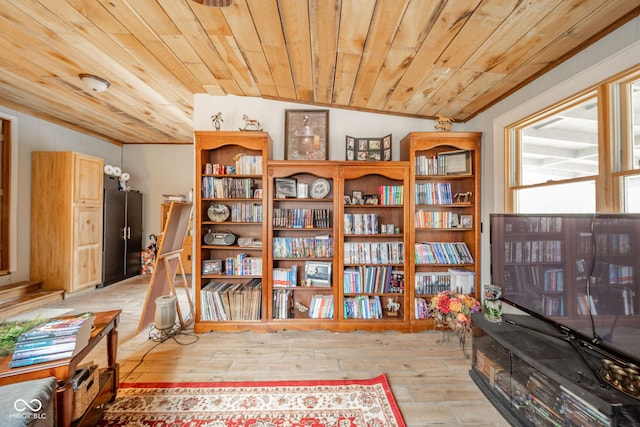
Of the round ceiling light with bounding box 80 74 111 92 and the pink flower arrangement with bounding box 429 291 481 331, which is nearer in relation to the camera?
the pink flower arrangement with bounding box 429 291 481 331

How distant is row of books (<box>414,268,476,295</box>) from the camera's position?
8.51 feet

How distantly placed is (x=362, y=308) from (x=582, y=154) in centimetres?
216

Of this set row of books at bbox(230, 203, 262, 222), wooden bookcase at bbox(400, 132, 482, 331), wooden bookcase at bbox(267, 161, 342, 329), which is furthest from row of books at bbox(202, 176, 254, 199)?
wooden bookcase at bbox(400, 132, 482, 331)

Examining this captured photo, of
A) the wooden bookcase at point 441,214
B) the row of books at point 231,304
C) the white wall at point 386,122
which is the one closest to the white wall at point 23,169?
the white wall at point 386,122

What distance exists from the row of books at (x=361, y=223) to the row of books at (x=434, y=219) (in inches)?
17.6

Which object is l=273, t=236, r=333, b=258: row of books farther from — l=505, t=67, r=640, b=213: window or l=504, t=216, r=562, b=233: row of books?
l=505, t=67, r=640, b=213: window

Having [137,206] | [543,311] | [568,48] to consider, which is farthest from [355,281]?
[137,206]

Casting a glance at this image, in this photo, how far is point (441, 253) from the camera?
105 inches

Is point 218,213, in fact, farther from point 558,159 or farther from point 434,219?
point 558,159

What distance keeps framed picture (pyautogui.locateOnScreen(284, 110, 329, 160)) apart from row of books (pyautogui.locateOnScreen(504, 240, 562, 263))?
5.97 feet

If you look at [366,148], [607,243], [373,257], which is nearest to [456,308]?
[373,257]

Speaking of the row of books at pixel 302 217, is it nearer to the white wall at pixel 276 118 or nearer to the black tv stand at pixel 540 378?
the white wall at pixel 276 118

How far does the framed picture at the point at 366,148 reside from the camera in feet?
9.05

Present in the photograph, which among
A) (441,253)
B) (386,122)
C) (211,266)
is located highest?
(386,122)
